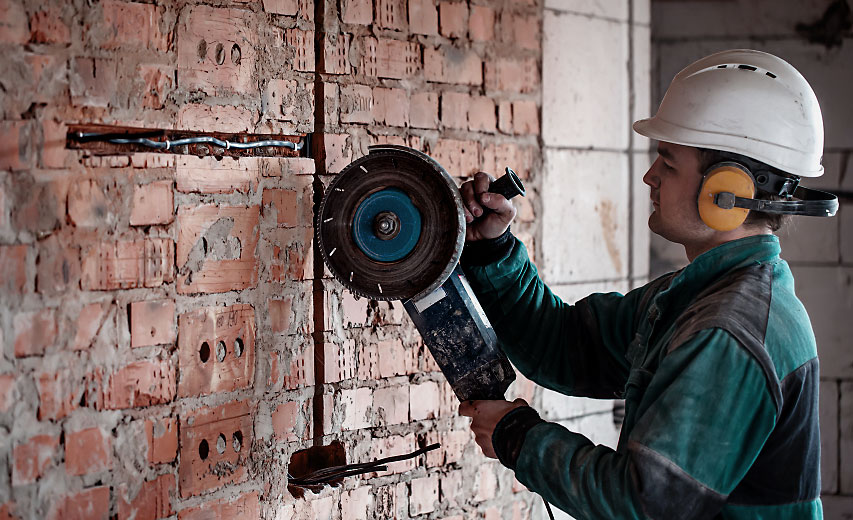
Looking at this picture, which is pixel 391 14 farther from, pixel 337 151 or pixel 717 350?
pixel 717 350

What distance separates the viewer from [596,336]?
201 cm

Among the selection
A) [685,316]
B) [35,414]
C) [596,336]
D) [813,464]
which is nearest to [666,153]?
[685,316]

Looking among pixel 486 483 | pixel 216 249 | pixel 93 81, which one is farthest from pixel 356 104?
pixel 486 483

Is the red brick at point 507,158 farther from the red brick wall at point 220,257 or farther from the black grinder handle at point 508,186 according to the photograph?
the black grinder handle at point 508,186

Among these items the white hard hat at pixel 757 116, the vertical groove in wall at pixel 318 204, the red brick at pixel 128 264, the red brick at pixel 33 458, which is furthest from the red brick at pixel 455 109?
the red brick at pixel 33 458

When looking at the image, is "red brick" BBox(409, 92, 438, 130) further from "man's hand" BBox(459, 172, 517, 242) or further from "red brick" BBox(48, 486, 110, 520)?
"red brick" BBox(48, 486, 110, 520)

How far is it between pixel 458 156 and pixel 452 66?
10.0 inches

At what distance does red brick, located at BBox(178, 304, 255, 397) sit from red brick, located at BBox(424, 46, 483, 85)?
83 cm

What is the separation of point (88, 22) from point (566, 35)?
1.40 meters

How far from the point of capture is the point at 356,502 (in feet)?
6.92

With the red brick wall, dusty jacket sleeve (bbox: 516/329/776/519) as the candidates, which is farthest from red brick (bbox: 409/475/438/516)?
dusty jacket sleeve (bbox: 516/329/776/519)

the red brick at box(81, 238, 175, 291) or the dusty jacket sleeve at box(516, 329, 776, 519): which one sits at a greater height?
the red brick at box(81, 238, 175, 291)

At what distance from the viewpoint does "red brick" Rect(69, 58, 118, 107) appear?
166 centimetres

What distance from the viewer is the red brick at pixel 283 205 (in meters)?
1.94
